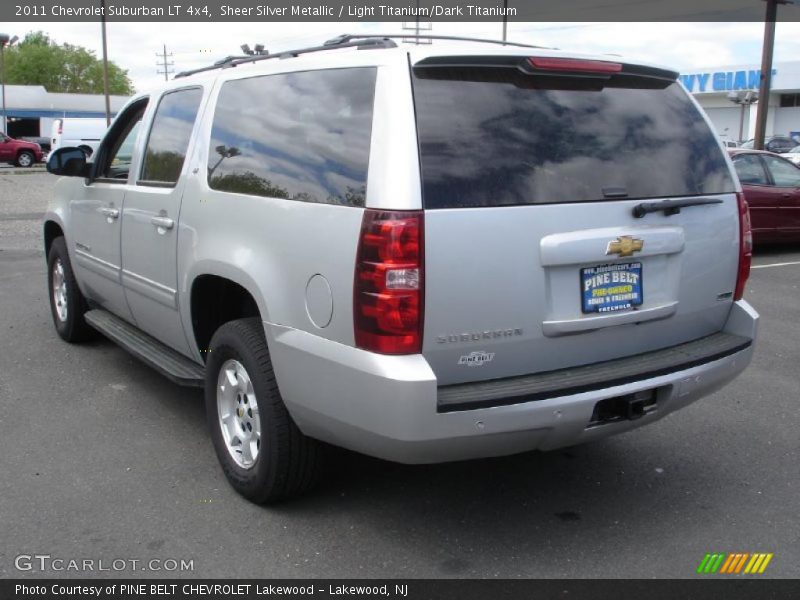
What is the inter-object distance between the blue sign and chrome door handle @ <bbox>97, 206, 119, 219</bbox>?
5629cm

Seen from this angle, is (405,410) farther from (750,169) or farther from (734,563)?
(750,169)

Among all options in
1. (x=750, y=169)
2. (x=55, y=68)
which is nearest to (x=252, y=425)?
(x=750, y=169)

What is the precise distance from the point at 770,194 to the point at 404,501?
9.30 meters

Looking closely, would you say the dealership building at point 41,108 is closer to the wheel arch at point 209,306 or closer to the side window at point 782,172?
the side window at point 782,172

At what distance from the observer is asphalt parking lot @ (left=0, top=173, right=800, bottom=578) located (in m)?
3.40

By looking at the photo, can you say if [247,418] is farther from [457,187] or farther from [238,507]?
[457,187]

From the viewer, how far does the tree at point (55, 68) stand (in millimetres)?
89375

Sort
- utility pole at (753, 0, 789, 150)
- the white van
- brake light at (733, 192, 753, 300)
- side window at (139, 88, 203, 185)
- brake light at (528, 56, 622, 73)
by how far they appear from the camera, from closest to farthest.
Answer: brake light at (528, 56, 622, 73), brake light at (733, 192, 753, 300), side window at (139, 88, 203, 185), utility pole at (753, 0, 789, 150), the white van

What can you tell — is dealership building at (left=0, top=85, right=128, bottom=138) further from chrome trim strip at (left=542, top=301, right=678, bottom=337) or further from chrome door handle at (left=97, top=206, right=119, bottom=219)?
chrome trim strip at (left=542, top=301, right=678, bottom=337)

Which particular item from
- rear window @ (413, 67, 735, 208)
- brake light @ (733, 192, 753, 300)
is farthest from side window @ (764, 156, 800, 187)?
rear window @ (413, 67, 735, 208)

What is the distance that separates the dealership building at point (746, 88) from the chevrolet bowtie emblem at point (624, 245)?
2191 inches

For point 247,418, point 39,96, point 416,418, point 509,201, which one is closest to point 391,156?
point 509,201

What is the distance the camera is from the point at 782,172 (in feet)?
38.5
